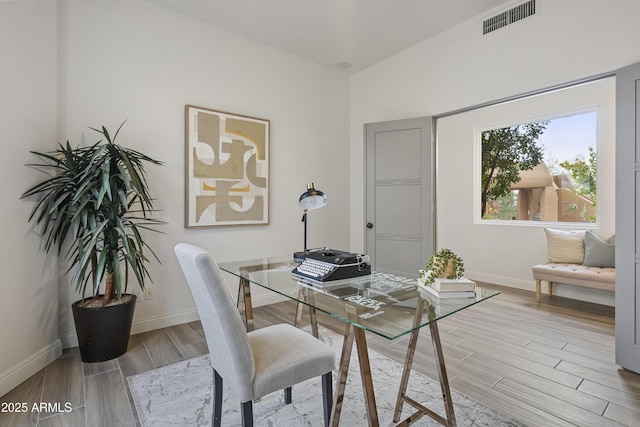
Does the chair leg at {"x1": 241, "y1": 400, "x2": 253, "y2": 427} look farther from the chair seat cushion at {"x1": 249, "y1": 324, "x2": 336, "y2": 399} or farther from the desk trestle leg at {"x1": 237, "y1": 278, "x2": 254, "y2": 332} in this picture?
the desk trestle leg at {"x1": 237, "y1": 278, "x2": 254, "y2": 332}

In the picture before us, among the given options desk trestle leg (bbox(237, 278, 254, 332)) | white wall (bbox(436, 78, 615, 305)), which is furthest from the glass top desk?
white wall (bbox(436, 78, 615, 305))

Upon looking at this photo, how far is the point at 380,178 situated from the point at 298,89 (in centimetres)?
148

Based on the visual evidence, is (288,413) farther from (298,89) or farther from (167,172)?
(298,89)

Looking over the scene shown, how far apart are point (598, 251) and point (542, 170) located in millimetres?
1442

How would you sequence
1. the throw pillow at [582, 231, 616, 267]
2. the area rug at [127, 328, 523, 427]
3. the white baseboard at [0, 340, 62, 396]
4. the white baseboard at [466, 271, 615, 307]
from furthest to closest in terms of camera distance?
the white baseboard at [466, 271, 615, 307] → the throw pillow at [582, 231, 616, 267] → the white baseboard at [0, 340, 62, 396] → the area rug at [127, 328, 523, 427]

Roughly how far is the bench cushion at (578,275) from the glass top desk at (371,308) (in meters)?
2.84

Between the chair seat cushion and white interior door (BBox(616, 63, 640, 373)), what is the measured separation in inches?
85.9

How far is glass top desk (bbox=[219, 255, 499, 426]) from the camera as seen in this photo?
1.22m

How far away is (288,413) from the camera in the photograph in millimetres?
1795

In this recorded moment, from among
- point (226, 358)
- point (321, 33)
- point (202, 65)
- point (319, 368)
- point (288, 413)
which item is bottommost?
point (288, 413)

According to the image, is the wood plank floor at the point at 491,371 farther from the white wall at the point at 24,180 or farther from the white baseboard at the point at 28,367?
the white wall at the point at 24,180

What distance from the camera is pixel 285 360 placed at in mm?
1397

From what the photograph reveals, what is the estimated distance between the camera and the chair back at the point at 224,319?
1.21 metres

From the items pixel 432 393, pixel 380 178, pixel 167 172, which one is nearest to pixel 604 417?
pixel 432 393
